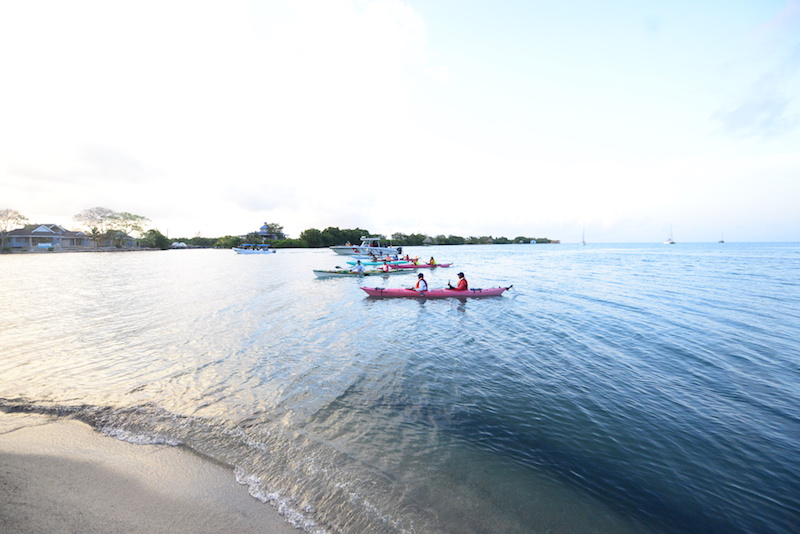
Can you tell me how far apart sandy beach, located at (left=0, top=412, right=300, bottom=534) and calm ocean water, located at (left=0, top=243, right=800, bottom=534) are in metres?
0.31

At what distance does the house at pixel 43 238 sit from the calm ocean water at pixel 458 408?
3968 inches

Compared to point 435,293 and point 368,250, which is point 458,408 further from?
point 368,250

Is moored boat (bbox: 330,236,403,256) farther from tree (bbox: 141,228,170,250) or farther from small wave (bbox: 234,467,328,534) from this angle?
tree (bbox: 141,228,170,250)

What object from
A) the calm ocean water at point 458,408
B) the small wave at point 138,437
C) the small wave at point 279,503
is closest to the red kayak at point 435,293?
the calm ocean water at point 458,408

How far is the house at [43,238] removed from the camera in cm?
7969

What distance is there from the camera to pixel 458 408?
23.2 ft

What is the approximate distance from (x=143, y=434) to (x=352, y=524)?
14.4 feet

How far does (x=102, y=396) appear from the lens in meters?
7.03

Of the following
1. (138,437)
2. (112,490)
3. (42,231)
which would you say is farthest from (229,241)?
(112,490)

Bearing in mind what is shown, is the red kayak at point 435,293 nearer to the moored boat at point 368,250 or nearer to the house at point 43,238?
the moored boat at point 368,250

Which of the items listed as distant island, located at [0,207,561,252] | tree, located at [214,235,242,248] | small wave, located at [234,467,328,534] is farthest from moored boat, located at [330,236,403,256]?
tree, located at [214,235,242,248]

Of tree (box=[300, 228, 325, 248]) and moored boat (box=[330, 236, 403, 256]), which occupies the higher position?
tree (box=[300, 228, 325, 248])

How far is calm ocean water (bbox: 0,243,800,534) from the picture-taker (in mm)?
4445

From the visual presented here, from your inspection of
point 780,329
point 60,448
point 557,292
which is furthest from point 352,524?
point 557,292
